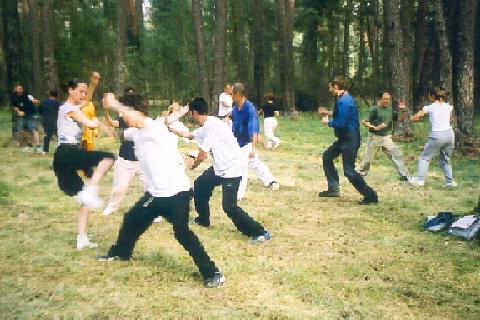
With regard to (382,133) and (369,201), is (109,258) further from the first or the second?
(382,133)

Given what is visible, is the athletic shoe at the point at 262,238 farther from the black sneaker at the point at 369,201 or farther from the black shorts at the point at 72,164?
the black sneaker at the point at 369,201

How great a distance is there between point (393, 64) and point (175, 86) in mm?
21264

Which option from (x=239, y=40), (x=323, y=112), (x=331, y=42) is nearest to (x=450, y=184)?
(x=323, y=112)

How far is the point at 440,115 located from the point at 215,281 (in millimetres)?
6743

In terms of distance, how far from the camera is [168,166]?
5586 millimetres

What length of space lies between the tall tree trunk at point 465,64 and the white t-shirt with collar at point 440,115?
5490mm

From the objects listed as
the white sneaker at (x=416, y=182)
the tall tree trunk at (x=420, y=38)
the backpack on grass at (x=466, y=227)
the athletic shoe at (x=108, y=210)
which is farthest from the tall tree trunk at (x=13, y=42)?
the backpack on grass at (x=466, y=227)

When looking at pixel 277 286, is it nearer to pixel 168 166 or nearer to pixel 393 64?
pixel 168 166

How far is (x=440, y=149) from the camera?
11.0 metres

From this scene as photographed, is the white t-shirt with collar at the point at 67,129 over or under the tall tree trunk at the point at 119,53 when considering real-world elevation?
under

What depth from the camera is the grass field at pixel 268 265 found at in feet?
Result: 17.2

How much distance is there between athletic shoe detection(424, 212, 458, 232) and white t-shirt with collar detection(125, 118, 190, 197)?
417 centimetres

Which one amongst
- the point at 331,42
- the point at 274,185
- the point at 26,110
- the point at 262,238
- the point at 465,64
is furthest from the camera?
the point at 331,42

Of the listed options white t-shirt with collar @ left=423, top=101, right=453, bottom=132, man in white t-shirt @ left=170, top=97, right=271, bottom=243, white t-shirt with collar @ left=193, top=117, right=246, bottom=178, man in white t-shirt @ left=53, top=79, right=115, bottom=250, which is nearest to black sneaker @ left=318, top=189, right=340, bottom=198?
white t-shirt with collar @ left=423, top=101, right=453, bottom=132
